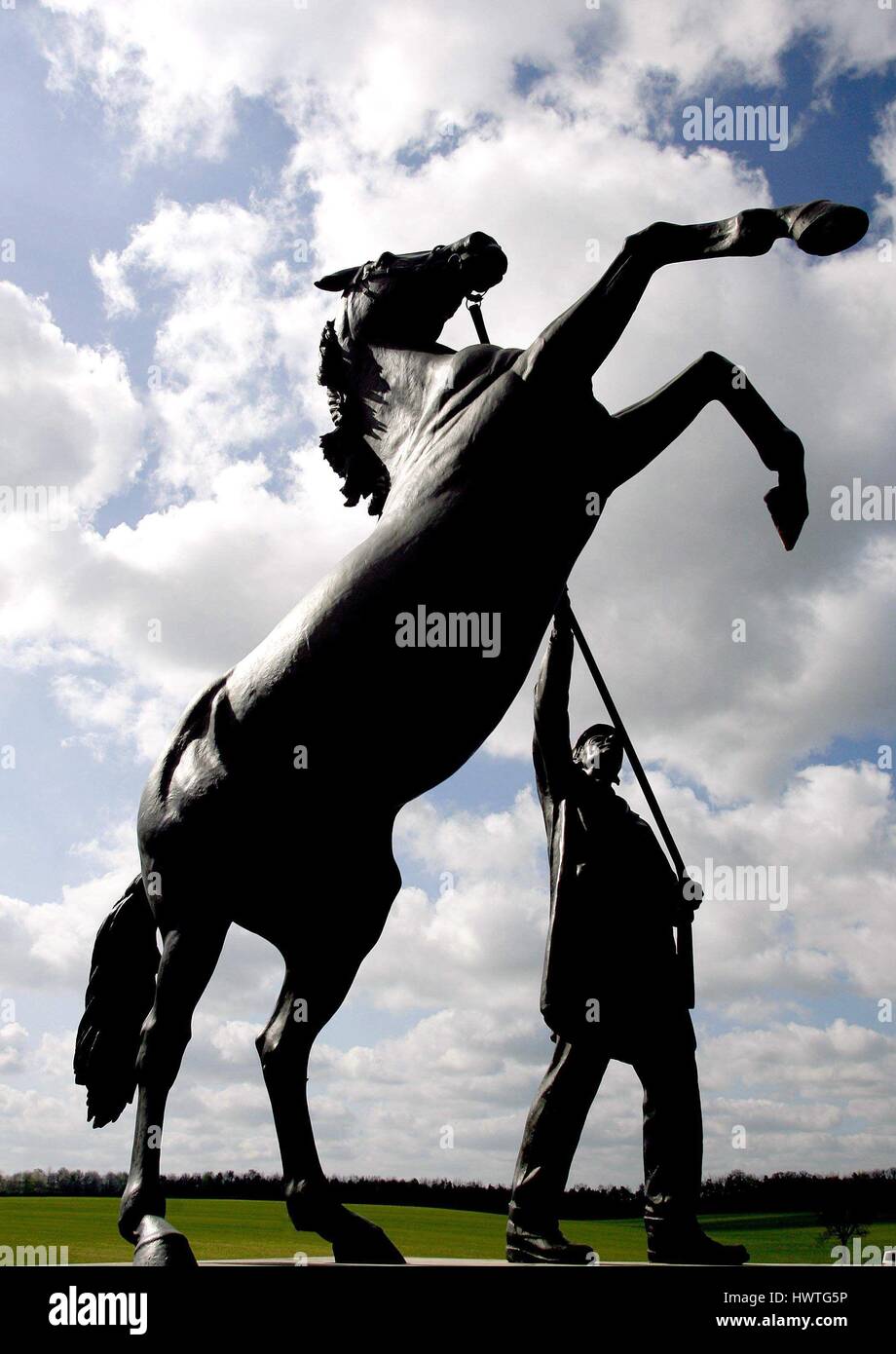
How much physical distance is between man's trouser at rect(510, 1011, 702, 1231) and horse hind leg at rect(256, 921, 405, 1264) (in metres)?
0.87

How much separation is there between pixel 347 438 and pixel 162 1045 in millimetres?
2796

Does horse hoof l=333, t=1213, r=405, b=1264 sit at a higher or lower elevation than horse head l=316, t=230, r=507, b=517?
lower

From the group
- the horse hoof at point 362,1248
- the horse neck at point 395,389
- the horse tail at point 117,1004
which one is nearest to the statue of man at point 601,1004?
the horse hoof at point 362,1248

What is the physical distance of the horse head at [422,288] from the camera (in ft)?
17.9

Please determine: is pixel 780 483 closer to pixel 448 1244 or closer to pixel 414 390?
pixel 414 390

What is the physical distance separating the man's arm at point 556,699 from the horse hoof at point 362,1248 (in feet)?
7.24

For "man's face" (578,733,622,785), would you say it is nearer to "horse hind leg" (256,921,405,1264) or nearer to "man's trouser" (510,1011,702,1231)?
"man's trouser" (510,1011,702,1231)

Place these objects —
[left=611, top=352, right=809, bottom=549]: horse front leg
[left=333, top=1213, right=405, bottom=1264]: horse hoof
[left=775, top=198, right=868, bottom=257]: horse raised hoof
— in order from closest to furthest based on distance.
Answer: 1. [left=775, top=198, right=868, bottom=257]: horse raised hoof
2. [left=333, top=1213, right=405, bottom=1264]: horse hoof
3. [left=611, top=352, right=809, bottom=549]: horse front leg

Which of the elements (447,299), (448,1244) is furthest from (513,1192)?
(448,1244)

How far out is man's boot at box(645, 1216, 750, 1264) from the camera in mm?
5113

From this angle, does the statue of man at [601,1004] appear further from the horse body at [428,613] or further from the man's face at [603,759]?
the horse body at [428,613]

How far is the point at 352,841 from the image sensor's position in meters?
4.93

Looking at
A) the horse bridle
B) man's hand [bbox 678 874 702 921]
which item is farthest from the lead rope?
the horse bridle
